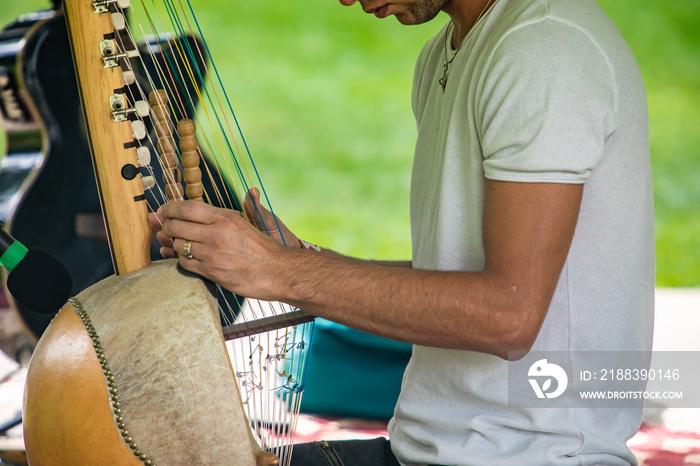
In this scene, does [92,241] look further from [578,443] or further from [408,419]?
[578,443]

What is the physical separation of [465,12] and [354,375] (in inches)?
74.6

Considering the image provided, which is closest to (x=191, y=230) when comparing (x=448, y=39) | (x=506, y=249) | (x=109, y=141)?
(x=109, y=141)

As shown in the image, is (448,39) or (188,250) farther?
(448,39)

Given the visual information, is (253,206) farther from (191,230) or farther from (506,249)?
(506,249)

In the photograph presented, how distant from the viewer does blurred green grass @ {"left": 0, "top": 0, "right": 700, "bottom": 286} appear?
488 cm

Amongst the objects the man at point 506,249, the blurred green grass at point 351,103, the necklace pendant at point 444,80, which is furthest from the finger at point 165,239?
the blurred green grass at point 351,103

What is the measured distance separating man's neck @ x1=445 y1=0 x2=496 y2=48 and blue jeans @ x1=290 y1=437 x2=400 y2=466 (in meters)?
0.84

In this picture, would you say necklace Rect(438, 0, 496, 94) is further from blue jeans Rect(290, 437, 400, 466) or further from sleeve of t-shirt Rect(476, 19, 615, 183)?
blue jeans Rect(290, 437, 400, 466)

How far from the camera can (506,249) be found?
3.29 feet

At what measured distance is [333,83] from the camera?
16.4 ft

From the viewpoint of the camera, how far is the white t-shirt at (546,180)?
101 cm

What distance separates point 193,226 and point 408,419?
562mm

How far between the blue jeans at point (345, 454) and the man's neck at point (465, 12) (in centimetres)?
→ 84

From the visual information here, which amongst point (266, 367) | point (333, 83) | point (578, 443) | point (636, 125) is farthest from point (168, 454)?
point (333, 83)
